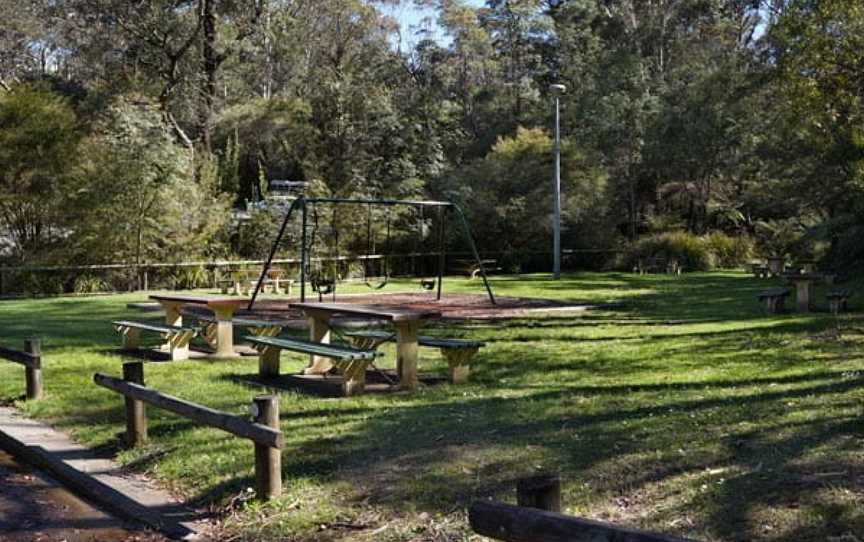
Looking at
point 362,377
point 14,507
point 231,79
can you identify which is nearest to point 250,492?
point 14,507

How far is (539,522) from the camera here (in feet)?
10.0

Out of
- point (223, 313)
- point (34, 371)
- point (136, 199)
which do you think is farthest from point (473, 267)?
point (34, 371)

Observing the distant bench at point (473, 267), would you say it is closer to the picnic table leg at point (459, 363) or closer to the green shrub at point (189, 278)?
the green shrub at point (189, 278)

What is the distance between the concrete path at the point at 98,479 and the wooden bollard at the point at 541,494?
245 centimetres

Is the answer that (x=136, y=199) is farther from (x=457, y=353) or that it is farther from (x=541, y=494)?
(x=541, y=494)

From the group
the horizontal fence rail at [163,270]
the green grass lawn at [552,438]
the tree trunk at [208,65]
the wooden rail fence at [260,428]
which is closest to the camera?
the green grass lawn at [552,438]

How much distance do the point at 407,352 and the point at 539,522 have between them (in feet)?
19.5

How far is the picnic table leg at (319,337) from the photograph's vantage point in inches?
393

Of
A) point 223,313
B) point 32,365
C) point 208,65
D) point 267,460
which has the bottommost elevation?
point 267,460

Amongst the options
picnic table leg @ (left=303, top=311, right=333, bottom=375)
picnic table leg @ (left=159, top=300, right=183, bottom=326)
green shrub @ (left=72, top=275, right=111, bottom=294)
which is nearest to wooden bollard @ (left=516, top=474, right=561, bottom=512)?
picnic table leg @ (left=303, top=311, right=333, bottom=375)

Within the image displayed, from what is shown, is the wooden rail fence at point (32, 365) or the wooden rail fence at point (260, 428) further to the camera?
the wooden rail fence at point (32, 365)

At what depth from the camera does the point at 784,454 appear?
5.78m

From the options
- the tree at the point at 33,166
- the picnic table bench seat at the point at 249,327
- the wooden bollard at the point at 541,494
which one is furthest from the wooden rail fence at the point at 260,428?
the tree at the point at 33,166

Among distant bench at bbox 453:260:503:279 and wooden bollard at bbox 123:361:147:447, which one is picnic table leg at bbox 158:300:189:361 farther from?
distant bench at bbox 453:260:503:279
